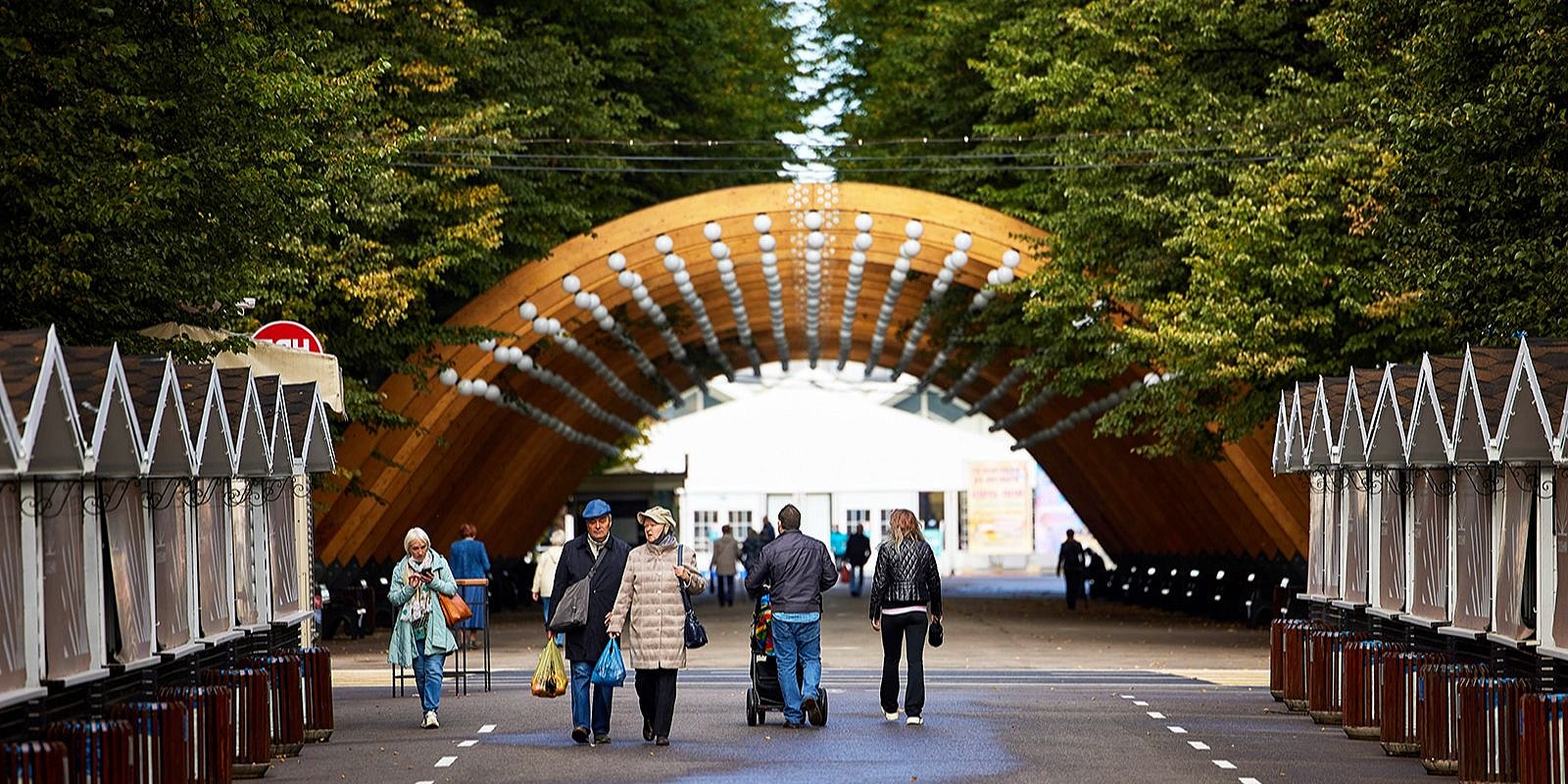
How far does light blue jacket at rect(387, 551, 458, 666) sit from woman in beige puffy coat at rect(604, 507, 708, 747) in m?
2.23

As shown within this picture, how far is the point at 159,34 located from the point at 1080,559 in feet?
80.1

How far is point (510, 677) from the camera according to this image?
22109mm

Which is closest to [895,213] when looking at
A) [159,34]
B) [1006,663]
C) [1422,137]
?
[1006,663]

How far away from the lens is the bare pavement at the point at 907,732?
13477 mm

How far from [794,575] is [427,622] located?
2881 millimetres

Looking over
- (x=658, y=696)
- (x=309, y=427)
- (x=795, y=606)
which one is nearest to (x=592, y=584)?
(x=658, y=696)

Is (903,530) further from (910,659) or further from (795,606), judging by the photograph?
(795,606)

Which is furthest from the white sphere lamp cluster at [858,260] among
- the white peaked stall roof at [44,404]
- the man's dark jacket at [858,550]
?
the white peaked stall roof at [44,404]

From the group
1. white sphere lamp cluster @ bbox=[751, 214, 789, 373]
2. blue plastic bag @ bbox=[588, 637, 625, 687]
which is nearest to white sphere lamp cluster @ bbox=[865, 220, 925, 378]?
white sphere lamp cluster @ bbox=[751, 214, 789, 373]

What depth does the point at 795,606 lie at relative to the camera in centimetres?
1584

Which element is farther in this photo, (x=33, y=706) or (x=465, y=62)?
(x=465, y=62)

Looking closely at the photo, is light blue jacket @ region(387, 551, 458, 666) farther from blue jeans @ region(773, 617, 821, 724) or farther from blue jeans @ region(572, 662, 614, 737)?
blue jeans @ region(773, 617, 821, 724)

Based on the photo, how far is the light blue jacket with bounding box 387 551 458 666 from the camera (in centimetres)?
1664

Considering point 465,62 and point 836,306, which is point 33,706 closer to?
point 465,62
